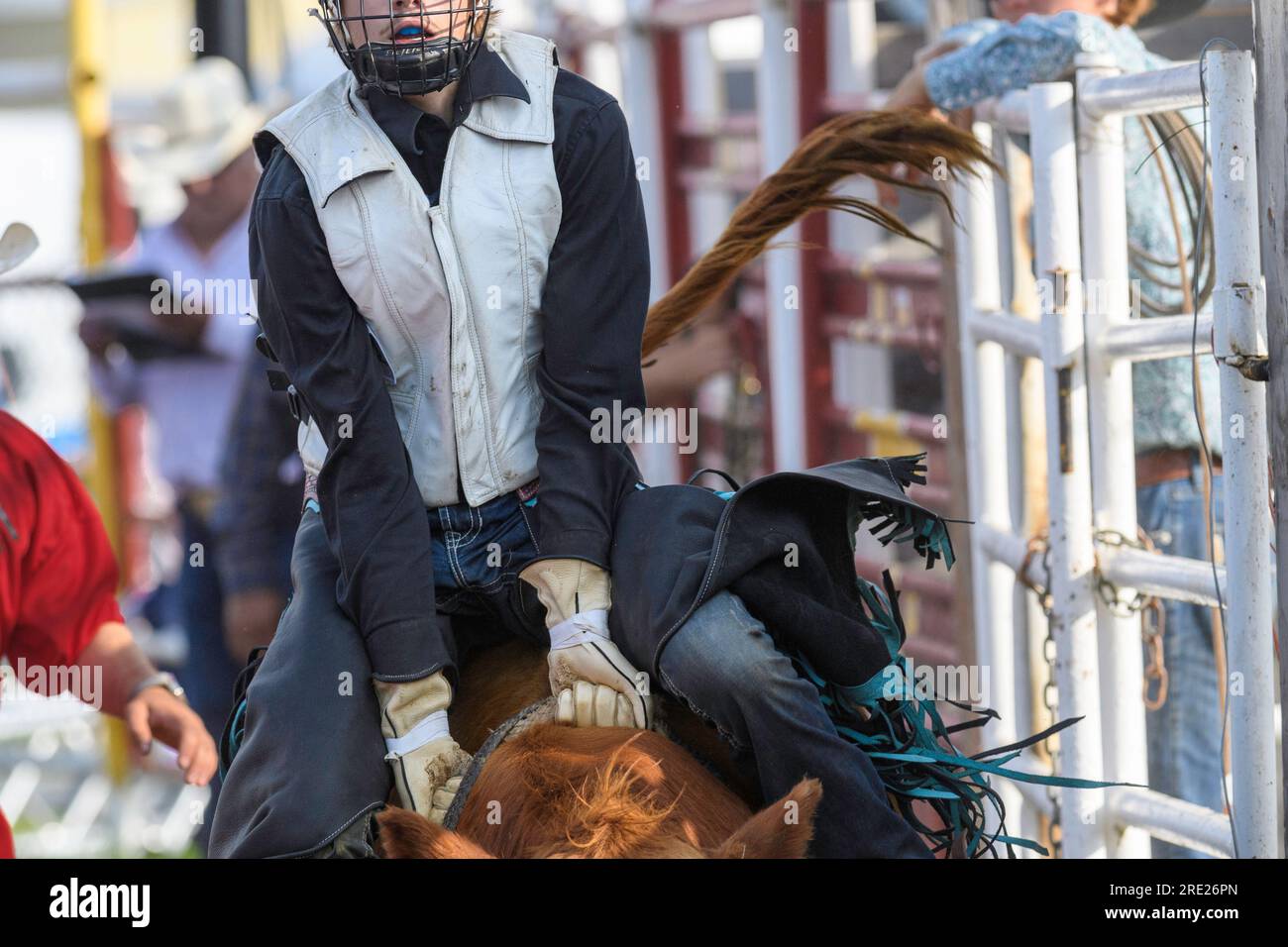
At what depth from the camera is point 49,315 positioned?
7145mm

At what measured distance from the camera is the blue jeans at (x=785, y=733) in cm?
230

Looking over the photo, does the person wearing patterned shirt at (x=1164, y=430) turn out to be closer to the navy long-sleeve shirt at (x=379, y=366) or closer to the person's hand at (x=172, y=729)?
the navy long-sleeve shirt at (x=379, y=366)

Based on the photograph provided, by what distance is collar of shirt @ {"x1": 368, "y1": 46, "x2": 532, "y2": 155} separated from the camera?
257 centimetres

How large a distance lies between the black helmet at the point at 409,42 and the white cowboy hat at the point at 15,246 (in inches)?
49.7

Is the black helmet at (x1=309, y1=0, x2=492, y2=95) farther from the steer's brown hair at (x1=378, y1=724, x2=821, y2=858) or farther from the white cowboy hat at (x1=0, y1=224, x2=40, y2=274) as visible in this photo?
the white cowboy hat at (x1=0, y1=224, x2=40, y2=274)

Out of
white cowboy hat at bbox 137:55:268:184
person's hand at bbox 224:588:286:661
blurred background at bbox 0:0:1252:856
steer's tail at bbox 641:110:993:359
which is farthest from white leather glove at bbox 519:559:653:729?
white cowboy hat at bbox 137:55:268:184

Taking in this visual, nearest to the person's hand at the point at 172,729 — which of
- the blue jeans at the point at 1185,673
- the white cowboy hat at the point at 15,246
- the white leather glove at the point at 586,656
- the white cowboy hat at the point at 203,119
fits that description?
the white cowboy hat at the point at 15,246

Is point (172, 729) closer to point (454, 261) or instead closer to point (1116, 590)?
point (454, 261)

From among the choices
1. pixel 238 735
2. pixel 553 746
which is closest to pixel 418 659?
pixel 553 746

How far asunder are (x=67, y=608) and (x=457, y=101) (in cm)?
172

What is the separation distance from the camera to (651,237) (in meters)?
7.61

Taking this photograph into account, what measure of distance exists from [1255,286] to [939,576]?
3.08 meters

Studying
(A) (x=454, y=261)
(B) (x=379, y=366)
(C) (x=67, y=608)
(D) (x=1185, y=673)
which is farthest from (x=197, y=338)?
(A) (x=454, y=261)

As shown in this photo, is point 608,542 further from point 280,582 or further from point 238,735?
point 280,582
